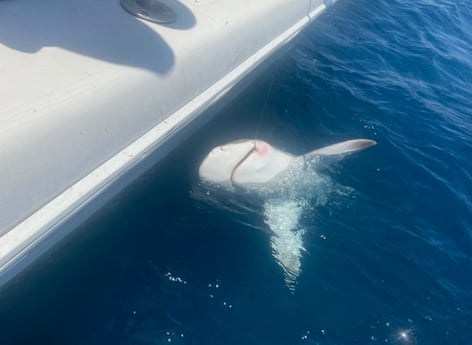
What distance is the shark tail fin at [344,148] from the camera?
196 inches

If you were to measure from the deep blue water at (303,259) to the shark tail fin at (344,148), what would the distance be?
407 mm

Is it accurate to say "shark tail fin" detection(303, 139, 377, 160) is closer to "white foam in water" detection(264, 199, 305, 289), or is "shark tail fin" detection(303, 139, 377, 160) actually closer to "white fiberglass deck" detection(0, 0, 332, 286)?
"white foam in water" detection(264, 199, 305, 289)

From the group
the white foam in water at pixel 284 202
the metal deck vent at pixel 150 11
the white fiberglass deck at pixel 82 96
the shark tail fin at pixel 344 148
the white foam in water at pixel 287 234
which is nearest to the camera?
the white fiberglass deck at pixel 82 96

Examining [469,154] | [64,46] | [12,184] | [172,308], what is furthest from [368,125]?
[12,184]

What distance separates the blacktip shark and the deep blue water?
0.14 metres

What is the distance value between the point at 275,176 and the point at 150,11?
226cm

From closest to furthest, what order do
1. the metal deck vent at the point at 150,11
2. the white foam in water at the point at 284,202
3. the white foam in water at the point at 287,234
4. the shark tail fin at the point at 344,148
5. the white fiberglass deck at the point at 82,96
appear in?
1. the white fiberglass deck at the point at 82,96
2. the metal deck vent at the point at 150,11
3. the white foam in water at the point at 287,234
4. the white foam in water at the point at 284,202
5. the shark tail fin at the point at 344,148

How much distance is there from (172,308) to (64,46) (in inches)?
92.7

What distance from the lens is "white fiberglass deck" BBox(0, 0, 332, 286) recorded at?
7.78 feet

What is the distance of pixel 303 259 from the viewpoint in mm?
4500

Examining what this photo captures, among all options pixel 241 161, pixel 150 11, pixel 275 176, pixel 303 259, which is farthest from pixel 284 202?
pixel 150 11

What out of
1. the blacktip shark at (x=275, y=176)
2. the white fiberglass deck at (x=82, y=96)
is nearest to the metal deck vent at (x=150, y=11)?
the white fiberglass deck at (x=82, y=96)

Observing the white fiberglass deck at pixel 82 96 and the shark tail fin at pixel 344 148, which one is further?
the shark tail fin at pixel 344 148

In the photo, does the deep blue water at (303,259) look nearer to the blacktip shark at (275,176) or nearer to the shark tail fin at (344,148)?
the blacktip shark at (275,176)
